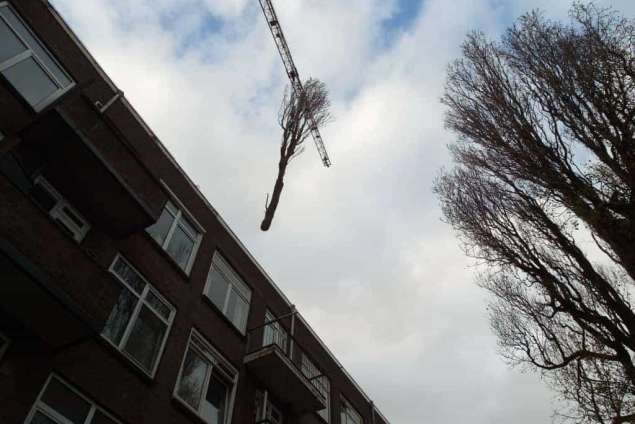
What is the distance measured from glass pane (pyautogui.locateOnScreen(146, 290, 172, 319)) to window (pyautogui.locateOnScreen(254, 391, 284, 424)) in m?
3.61

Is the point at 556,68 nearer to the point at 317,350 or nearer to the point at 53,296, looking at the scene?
the point at 317,350

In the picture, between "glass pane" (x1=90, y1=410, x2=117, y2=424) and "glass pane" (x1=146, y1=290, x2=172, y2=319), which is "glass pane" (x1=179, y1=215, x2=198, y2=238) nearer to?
"glass pane" (x1=146, y1=290, x2=172, y2=319)

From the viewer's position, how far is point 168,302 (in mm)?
10547

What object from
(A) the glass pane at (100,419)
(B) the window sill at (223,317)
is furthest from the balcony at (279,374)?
(A) the glass pane at (100,419)

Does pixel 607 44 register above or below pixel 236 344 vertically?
above

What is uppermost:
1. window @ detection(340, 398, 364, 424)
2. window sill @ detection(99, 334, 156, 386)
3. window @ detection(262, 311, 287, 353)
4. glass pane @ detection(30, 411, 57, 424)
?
window @ detection(262, 311, 287, 353)

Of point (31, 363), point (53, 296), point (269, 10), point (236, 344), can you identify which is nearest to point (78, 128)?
point (53, 296)

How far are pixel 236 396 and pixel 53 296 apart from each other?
20.4 ft

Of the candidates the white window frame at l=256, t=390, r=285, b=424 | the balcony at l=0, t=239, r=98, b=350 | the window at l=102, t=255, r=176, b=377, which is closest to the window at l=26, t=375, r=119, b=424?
the balcony at l=0, t=239, r=98, b=350

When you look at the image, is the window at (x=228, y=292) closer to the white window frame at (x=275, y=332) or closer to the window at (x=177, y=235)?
the window at (x=177, y=235)

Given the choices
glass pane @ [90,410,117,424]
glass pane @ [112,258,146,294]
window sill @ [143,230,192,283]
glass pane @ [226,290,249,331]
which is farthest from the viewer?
glass pane @ [226,290,249,331]

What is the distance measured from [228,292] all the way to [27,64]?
297 inches

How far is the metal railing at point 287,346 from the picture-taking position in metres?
13.2

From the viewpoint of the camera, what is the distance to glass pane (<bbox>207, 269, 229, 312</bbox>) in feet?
42.0
